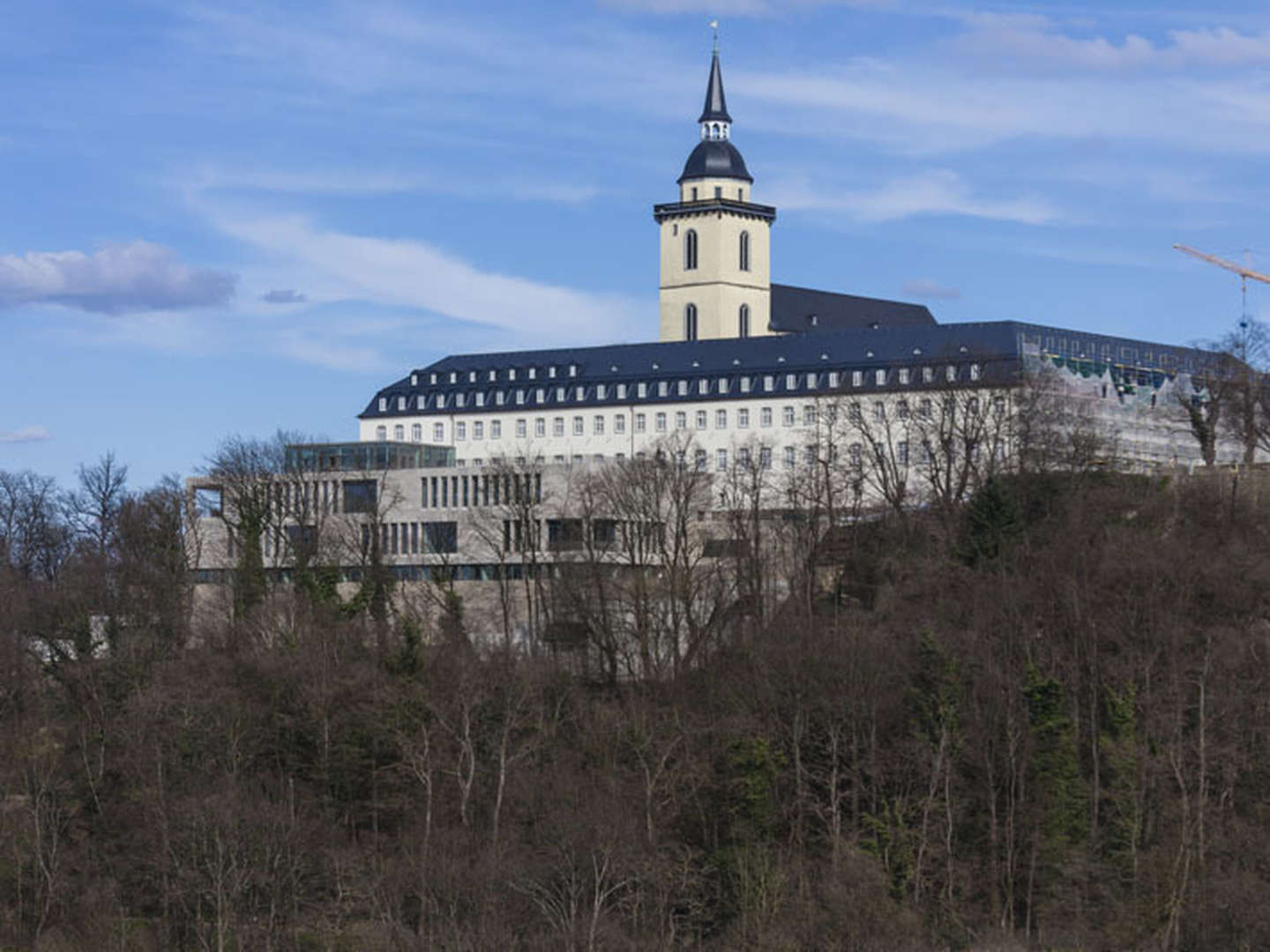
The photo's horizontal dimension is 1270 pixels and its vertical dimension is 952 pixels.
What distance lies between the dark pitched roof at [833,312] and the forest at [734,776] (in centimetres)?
6487

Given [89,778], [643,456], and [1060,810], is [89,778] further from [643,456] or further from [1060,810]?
[643,456]

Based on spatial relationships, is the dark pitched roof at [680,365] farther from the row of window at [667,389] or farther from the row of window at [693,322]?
the row of window at [693,322]

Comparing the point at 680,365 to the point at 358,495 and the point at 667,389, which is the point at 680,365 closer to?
the point at 667,389

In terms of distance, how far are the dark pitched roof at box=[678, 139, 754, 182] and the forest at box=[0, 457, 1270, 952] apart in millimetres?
63450

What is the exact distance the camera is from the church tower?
141 metres

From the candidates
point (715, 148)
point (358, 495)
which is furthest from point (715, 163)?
point (358, 495)

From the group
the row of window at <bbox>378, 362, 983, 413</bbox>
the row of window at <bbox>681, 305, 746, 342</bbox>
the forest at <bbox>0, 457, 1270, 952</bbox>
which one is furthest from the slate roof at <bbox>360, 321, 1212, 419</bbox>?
the forest at <bbox>0, 457, 1270, 952</bbox>

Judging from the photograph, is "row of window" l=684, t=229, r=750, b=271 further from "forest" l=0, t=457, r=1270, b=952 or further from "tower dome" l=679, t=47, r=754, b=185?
"forest" l=0, t=457, r=1270, b=952

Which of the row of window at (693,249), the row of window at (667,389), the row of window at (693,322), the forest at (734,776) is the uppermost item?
the row of window at (693,249)

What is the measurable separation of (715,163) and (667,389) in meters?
17.8

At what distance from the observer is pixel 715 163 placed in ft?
464

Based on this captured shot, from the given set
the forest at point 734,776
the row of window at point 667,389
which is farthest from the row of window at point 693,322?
the forest at point 734,776

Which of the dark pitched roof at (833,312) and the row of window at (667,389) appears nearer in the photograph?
the row of window at (667,389)

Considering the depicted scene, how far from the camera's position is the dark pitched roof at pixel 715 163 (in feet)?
464
